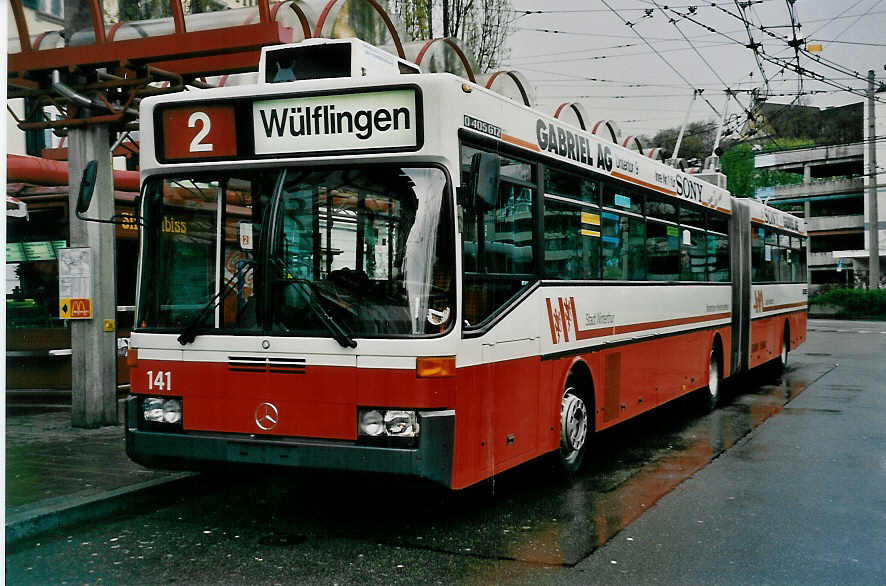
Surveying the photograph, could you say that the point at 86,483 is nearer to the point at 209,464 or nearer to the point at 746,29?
the point at 209,464

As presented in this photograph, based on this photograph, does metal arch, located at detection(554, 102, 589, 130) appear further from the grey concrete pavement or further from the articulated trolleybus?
the grey concrete pavement

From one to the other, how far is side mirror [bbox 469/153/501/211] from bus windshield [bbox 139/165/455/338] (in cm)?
19

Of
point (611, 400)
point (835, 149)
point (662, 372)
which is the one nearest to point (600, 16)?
point (662, 372)

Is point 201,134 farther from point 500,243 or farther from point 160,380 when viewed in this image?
point 500,243

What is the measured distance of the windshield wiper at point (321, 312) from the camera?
20.1 ft

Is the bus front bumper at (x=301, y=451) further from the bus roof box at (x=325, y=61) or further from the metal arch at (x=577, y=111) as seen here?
the metal arch at (x=577, y=111)

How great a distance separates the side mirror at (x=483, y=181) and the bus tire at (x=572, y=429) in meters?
2.31

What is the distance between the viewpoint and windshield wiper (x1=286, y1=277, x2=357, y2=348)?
613cm

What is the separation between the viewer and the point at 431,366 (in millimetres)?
6078

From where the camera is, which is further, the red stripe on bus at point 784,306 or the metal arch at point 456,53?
the red stripe on bus at point 784,306

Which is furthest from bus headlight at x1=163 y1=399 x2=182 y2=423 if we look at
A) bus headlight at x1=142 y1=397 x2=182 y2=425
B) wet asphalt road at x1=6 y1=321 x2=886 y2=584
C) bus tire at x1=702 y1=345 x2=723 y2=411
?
bus tire at x1=702 y1=345 x2=723 y2=411

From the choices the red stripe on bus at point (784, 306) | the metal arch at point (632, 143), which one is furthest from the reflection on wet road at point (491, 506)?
the red stripe on bus at point (784, 306)

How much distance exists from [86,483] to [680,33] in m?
14.4

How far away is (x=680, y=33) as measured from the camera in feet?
60.9
